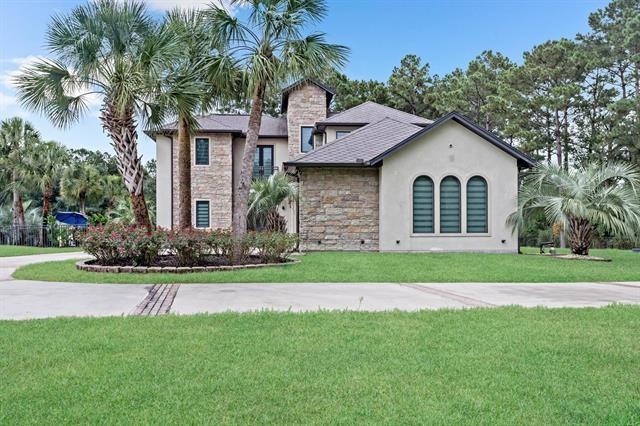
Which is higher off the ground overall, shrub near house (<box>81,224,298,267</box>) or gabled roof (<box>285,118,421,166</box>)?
gabled roof (<box>285,118,421,166</box>)

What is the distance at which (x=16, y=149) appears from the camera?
27.7 meters

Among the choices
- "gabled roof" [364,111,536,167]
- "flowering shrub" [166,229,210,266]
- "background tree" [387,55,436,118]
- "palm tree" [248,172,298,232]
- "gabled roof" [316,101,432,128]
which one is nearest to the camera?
"flowering shrub" [166,229,210,266]

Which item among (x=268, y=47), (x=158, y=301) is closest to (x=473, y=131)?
(x=268, y=47)

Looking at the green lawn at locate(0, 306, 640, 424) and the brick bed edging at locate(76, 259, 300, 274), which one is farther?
the brick bed edging at locate(76, 259, 300, 274)

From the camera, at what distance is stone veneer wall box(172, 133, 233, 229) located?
26.3 meters

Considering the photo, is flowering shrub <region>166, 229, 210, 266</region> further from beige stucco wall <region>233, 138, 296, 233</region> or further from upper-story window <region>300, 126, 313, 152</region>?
upper-story window <region>300, 126, 313, 152</region>

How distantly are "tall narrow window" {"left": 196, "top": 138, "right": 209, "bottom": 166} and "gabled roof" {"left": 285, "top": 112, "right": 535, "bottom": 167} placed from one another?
9924 mm

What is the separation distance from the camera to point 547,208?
632 inches

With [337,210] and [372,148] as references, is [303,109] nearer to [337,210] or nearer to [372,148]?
[372,148]

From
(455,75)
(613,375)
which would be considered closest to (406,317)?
(613,375)

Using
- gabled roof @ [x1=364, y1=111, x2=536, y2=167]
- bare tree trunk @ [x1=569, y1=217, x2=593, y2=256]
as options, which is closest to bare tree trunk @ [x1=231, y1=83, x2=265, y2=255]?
gabled roof @ [x1=364, y1=111, x2=536, y2=167]

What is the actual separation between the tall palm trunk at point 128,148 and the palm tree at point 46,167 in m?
17.9

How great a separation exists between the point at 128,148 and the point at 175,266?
11.7ft

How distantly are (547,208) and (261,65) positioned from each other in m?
10.5
